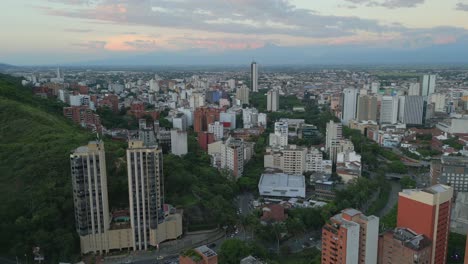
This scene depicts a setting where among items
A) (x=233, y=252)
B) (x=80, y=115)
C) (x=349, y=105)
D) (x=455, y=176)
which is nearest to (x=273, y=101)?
(x=349, y=105)

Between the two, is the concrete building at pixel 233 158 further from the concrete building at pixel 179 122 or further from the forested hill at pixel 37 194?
the concrete building at pixel 179 122

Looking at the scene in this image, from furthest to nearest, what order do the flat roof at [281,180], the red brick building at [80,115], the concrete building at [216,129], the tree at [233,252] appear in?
the red brick building at [80,115] → the concrete building at [216,129] → the flat roof at [281,180] → the tree at [233,252]

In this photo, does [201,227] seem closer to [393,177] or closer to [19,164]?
[19,164]

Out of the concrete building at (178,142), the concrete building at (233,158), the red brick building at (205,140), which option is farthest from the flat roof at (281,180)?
the red brick building at (205,140)

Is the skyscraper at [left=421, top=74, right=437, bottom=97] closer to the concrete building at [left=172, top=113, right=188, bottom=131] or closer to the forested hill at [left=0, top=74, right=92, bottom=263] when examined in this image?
the concrete building at [left=172, top=113, right=188, bottom=131]

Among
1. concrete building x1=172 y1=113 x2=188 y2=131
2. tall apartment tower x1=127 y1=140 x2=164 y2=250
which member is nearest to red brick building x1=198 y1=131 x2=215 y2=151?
concrete building x1=172 y1=113 x2=188 y2=131

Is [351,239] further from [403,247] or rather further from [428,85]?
[428,85]

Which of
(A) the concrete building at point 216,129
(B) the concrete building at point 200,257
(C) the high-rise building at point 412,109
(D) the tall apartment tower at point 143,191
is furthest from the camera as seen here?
(C) the high-rise building at point 412,109
